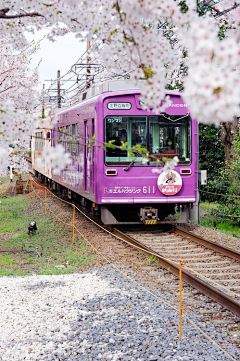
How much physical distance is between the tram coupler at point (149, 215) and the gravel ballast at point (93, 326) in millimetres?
3913

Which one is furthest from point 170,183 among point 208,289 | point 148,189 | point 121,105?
point 208,289

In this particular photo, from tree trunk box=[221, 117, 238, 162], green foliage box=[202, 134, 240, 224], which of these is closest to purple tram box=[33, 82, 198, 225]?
green foliage box=[202, 134, 240, 224]

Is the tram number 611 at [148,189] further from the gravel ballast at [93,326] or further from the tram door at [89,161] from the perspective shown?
the gravel ballast at [93,326]

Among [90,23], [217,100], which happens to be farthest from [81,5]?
[217,100]

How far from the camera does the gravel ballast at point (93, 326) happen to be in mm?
5020

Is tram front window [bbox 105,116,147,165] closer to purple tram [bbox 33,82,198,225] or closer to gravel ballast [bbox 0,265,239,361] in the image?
purple tram [bbox 33,82,198,225]

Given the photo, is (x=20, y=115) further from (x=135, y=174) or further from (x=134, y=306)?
(x=135, y=174)

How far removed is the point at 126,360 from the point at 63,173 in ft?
38.1

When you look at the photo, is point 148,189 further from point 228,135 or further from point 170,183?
point 228,135

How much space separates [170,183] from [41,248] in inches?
109

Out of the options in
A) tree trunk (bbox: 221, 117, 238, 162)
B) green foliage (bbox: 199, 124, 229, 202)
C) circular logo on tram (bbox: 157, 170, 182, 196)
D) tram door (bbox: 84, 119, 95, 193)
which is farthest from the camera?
green foliage (bbox: 199, 124, 229, 202)

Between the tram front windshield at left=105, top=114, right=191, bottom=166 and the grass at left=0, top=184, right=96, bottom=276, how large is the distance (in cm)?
186

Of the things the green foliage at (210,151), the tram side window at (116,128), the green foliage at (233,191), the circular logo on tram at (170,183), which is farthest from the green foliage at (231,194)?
the green foliage at (210,151)

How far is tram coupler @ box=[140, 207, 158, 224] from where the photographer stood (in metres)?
11.4
